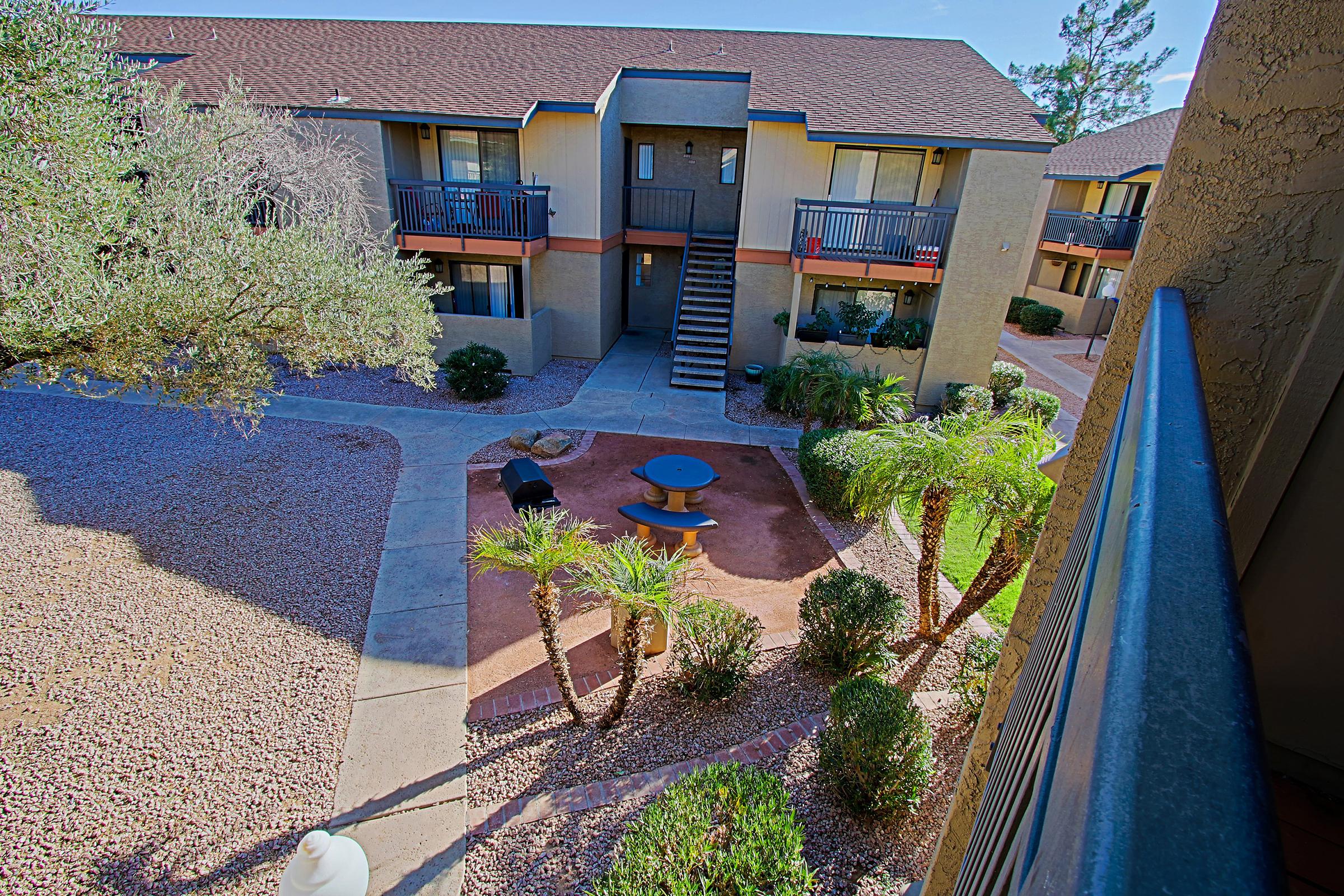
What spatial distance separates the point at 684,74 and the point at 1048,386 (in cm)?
1239

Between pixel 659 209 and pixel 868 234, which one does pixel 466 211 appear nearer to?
pixel 659 209

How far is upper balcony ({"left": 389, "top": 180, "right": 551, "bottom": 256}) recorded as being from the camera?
14711 millimetres

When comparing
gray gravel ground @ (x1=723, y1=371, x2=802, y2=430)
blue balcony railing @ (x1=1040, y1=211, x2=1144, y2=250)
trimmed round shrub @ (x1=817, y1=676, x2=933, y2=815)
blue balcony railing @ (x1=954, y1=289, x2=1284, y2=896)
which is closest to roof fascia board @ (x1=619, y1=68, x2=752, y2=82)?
gray gravel ground @ (x1=723, y1=371, x2=802, y2=430)

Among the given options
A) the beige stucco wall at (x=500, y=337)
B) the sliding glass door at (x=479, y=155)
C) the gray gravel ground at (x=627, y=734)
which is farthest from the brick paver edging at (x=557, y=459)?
the sliding glass door at (x=479, y=155)

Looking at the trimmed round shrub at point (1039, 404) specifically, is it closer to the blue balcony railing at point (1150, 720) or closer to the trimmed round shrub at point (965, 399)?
the trimmed round shrub at point (965, 399)

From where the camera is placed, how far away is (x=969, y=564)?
9055 mm

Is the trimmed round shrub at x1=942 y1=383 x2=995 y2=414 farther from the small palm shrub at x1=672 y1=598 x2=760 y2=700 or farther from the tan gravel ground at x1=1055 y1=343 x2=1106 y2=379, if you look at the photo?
the small palm shrub at x1=672 y1=598 x2=760 y2=700

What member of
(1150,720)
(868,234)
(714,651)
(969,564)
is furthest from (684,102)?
(1150,720)

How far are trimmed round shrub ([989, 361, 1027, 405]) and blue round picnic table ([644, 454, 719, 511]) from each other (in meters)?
9.45

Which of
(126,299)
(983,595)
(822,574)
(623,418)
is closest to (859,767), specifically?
(983,595)

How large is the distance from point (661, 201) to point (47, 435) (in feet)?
47.1

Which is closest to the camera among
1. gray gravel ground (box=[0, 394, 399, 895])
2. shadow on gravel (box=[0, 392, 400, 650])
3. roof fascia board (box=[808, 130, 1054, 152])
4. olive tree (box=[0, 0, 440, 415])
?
gray gravel ground (box=[0, 394, 399, 895])

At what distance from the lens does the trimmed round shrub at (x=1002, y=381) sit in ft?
→ 51.0

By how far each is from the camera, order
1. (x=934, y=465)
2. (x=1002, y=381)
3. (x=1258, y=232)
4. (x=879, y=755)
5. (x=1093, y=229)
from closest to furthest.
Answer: (x=1258, y=232) < (x=879, y=755) < (x=934, y=465) < (x=1002, y=381) < (x=1093, y=229)
